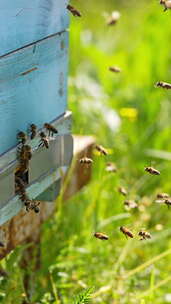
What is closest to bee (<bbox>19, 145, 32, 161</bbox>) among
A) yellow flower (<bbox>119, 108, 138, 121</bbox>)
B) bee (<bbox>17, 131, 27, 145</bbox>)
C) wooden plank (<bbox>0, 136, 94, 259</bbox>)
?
bee (<bbox>17, 131, 27, 145</bbox>)

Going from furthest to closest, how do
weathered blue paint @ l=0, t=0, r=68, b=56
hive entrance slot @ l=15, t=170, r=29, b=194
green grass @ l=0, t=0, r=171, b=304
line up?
green grass @ l=0, t=0, r=171, b=304 < hive entrance slot @ l=15, t=170, r=29, b=194 < weathered blue paint @ l=0, t=0, r=68, b=56

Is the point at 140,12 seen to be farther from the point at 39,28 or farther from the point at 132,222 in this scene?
the point at 39,28

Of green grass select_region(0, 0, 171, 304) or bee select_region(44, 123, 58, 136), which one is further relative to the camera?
green grass select_region(0, 0, 171, 304)

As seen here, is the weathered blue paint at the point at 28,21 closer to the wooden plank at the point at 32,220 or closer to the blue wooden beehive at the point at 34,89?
the blue wooden beehive at the point at 34,89

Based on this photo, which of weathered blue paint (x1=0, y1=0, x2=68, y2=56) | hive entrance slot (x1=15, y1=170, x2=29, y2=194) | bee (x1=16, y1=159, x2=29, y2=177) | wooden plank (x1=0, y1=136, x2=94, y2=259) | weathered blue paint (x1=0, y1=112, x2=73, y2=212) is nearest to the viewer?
weathered blue paint (x1=0, y1=0, x2=68, y2=56)

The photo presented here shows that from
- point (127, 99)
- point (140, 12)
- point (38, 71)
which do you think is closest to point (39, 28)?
point (38, 71)

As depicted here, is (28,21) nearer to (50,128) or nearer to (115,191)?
(50,128)

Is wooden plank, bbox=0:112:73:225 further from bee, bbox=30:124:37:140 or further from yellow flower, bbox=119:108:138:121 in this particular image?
yellow flower, bbox=119:108:138:121
